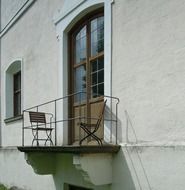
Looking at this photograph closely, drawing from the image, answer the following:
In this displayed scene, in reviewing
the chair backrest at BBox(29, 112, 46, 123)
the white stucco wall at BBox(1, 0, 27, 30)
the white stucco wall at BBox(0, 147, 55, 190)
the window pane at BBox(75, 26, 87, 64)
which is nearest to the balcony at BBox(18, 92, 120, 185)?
the chair backrest at BBox(29, 112, 46, 123)

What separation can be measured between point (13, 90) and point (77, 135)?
4703 millimetres

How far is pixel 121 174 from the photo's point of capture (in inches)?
187

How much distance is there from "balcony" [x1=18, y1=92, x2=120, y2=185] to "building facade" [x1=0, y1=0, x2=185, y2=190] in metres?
0.02

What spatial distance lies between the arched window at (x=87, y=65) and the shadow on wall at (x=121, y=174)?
31.6 inches

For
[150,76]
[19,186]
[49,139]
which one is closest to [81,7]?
[150,76]

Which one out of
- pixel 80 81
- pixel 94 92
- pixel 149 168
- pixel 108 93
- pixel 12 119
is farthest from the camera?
pixel 12 119

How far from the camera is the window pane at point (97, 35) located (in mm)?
5750

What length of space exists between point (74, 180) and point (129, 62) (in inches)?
99.5

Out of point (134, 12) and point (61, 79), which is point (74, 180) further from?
point (134, 12)

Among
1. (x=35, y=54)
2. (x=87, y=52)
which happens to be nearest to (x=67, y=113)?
(x=87, y=52)

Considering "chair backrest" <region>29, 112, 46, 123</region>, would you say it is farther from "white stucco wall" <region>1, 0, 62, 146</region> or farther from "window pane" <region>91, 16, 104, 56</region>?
"window pane" <region>91, 16, 104, 56</region>

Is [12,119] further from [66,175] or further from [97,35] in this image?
[97,35]

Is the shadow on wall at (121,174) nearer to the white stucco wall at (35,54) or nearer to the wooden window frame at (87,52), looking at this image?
the wooden window frame at (87,52)

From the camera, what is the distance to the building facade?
4.09 metres
